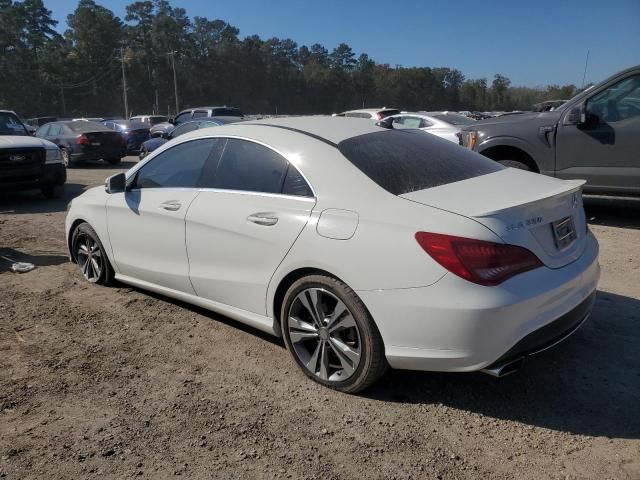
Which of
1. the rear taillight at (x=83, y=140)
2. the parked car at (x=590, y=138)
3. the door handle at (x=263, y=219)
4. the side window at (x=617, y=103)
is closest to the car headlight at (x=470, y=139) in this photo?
the parked car at (x=590, y=138)

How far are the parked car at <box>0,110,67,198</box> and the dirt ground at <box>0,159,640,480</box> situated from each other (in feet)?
20.3

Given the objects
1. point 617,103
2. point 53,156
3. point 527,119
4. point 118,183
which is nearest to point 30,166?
point 53,156

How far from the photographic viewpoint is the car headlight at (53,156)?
1029cm

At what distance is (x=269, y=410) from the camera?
3107 millimetres

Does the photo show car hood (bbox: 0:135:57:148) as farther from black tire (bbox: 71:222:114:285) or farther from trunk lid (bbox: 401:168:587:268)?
trunk lid (bbox: 401:168:587:268)

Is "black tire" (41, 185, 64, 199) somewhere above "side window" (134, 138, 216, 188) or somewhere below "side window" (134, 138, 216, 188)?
below

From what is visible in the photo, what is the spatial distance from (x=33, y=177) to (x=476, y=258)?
949cm

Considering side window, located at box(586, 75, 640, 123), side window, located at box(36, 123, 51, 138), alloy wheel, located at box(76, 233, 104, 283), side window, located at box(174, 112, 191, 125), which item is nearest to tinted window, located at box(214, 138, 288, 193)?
alloy wheel, located at box(76, 233, 104, 283)

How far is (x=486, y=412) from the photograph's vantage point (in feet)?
9.96

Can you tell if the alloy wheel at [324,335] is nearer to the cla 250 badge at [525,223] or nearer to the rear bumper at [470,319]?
the rear bumper at [470,319]

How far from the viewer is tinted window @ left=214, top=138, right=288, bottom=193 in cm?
359

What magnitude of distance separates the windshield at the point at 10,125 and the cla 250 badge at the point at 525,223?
443 inches

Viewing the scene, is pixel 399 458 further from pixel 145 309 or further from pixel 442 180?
pixel 145 309

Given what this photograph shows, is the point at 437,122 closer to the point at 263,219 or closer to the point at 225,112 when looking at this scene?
the point at 225,112
